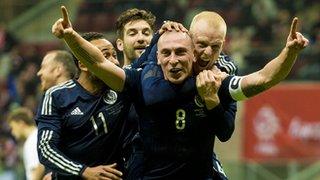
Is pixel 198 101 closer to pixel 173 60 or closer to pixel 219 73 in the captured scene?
pixel 219 73

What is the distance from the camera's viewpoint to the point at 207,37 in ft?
19.1

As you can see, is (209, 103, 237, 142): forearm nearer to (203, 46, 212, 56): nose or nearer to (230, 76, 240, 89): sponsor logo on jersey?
(230, 76, 240, 89): sponsor logo on jersey

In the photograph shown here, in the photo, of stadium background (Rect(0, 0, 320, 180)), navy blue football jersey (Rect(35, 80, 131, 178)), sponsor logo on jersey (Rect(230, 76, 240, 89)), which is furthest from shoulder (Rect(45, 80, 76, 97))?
stadium background (Rect(0, 0, 320, 180))

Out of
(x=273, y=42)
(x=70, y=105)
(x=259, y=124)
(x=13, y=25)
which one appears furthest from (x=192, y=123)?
(x=13, y=25)

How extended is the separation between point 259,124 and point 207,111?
8669 millimetres

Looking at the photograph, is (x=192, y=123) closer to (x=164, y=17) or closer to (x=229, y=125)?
(x=229, y=125)

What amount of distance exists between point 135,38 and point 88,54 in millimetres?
1480

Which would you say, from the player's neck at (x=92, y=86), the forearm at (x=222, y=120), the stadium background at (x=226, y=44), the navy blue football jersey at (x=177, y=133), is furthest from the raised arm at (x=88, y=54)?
the stadium background at (x=226, y=44)

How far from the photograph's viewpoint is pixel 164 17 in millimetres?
17000

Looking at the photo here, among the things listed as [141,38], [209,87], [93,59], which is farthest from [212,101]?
[141,38]

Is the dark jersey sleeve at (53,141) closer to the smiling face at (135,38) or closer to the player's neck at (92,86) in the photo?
the player's neck at (92,86)

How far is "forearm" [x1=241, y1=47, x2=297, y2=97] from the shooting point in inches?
214

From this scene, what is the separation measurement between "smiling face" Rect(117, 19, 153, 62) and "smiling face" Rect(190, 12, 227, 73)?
1340mm

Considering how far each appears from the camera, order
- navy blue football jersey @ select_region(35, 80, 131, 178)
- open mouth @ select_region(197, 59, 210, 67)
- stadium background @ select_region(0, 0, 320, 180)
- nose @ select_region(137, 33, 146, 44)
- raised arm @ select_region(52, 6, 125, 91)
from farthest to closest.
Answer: stadium background @ select_region(0, 0, 320, 180), nose @ select_region(137, 33, 146, 44), navy blue football jersey @ select_region(35, 80, 131, 178), open mouth @ select_region(197, 59, 210, 67), raised arm @ select_region(52, 6, 125, 91)
